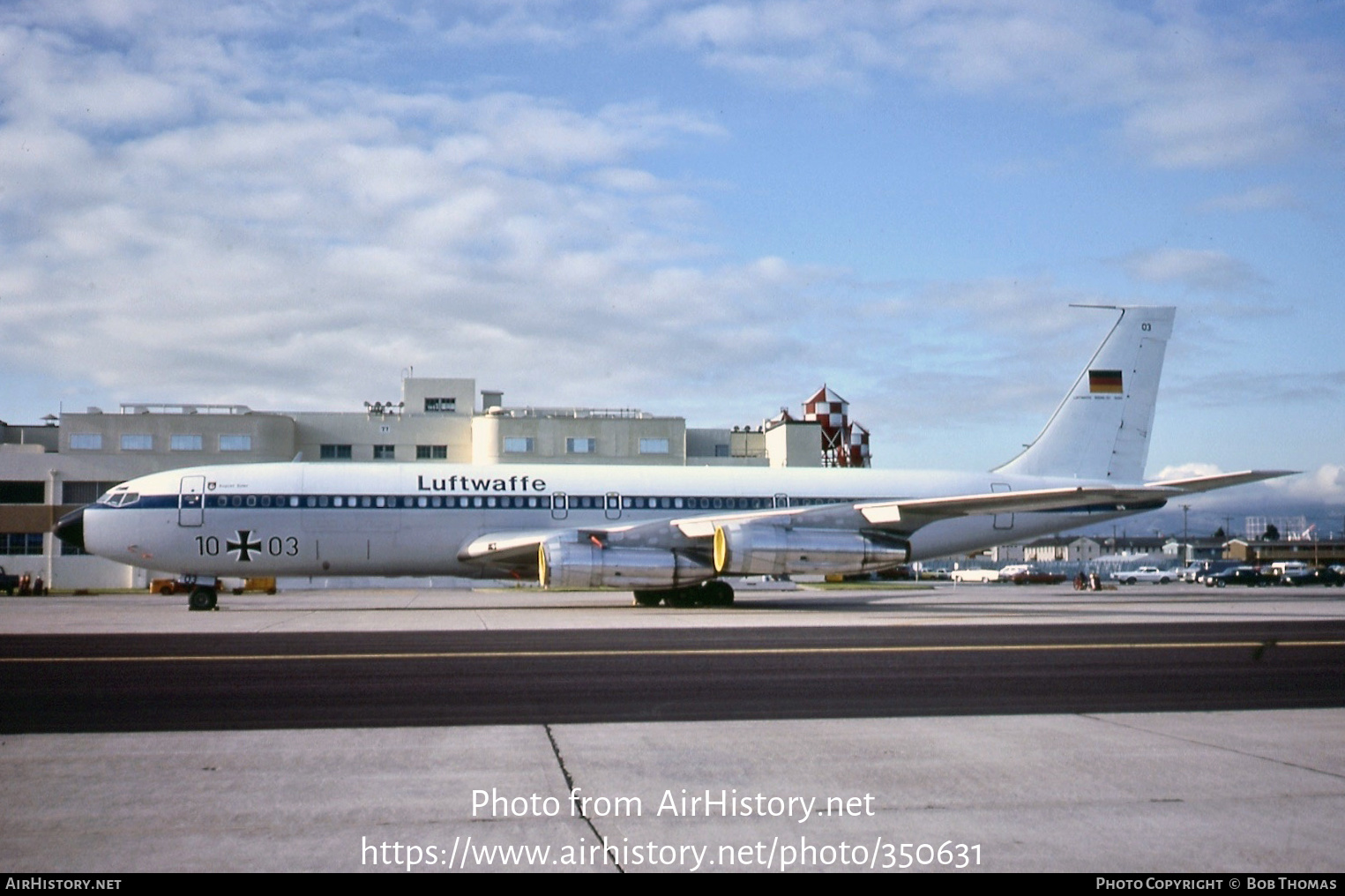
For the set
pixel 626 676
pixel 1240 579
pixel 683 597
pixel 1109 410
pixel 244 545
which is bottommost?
pixel 1240 579

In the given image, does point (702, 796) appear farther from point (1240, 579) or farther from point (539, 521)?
point (1240, 579)

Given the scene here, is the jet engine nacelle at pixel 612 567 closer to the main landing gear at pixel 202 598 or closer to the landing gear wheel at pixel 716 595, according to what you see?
the landing gear wheel at pixel 716 595

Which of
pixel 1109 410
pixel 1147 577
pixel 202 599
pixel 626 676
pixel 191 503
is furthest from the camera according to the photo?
pixel 1147 577

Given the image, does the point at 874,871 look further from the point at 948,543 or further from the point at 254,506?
the point at 948,543

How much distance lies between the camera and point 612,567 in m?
26.6

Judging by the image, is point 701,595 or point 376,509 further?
point 701,595

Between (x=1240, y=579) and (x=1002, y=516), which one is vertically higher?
(x=1002, y=516)

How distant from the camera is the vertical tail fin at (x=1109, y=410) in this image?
111 feet

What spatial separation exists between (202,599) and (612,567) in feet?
33.4

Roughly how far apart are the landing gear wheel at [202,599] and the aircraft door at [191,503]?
1687mm

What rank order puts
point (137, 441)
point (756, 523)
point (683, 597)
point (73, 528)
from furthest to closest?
point (137, 441) < point (683, 597) < point (73, 528) < point (756, 523)

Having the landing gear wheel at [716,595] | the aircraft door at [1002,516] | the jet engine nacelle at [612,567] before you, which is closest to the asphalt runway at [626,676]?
the jet engine nacelle at [612,567]

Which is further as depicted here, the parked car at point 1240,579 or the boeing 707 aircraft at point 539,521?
the parked car at point 1240,579

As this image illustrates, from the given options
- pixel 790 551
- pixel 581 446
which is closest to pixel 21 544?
pixel 581 446
